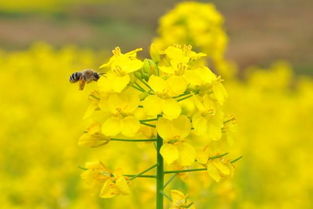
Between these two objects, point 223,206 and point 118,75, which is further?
point 223,206

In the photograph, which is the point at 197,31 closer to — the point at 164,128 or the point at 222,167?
the point at 222,167

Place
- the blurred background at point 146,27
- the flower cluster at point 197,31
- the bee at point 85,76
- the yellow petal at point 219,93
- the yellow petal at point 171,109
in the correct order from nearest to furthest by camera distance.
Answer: the yellow petal at point 171,109 < the yellow petal at point 219,93 < the bee at point 85,76 < the flower cluster at point 197,31 < the blurred background at point 146,27

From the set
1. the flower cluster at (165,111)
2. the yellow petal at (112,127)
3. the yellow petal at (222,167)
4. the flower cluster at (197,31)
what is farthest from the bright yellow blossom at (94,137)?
the flower cluster at (197,31)

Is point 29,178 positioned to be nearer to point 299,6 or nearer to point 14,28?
point 14,28

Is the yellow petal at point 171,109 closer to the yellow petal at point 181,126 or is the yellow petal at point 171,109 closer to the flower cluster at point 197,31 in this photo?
the yellow petal at point 181,126

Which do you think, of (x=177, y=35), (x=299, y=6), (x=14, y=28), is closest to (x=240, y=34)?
(x=299, y=6)

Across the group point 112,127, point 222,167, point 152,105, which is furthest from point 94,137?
point 222,167
